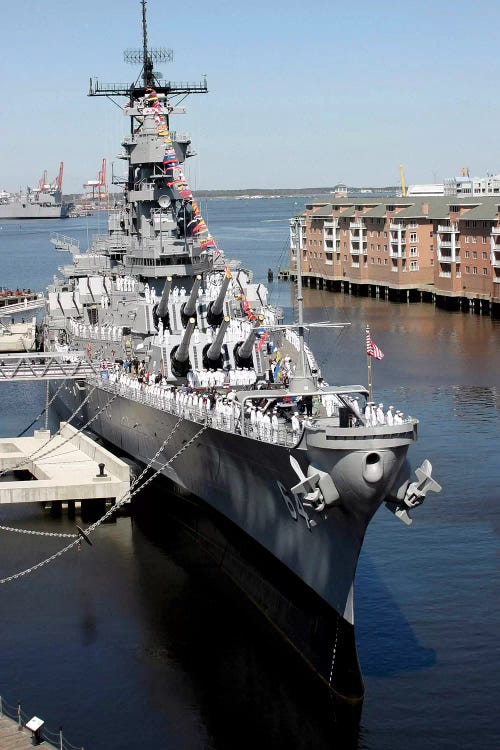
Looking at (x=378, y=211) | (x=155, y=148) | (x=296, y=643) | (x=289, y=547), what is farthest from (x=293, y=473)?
(x=378, y=211)

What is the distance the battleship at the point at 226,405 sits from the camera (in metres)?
20.2

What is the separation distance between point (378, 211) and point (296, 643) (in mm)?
69775

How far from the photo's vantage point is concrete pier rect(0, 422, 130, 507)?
3106cm

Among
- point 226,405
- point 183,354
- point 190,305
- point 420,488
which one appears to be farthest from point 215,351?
point 420,488

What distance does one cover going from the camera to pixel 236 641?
2288 cm

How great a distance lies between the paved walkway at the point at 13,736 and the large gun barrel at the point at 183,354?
594 inches

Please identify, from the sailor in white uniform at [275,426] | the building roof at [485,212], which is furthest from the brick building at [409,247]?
the sailor in white uniform at [275,426]

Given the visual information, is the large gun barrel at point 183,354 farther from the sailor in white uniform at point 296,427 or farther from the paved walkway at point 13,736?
the paved walkway at point 13,736

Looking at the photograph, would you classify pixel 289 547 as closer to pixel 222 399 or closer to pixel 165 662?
pixel 165 662

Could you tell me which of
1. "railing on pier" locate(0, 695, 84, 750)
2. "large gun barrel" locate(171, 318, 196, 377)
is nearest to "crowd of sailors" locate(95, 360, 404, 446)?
"large gun barrel" locate(171, 318, 196, 377)

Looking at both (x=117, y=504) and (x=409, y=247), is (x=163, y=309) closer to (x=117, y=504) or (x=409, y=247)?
(x=117, y=504)

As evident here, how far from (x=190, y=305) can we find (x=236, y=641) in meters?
12.6

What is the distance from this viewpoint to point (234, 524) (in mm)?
26234

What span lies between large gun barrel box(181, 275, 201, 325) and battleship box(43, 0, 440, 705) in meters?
0.09
